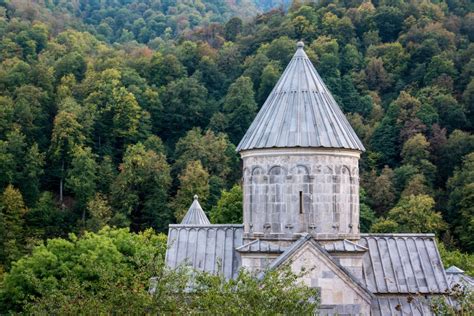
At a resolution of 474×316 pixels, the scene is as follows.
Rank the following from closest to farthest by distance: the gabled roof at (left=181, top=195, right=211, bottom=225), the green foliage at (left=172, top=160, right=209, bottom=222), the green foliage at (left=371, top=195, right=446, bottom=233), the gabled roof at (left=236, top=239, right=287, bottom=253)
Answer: the gabled roof at (left=236, top=239, right=287, bottom=253) < the gabled roof at (left=181, top=195, right=211, bottom=225) < the green foliage at (left=371, top=195, right=446, bottom=233) < the green foliage at (left=172, top=160, right=209, bottom=222)

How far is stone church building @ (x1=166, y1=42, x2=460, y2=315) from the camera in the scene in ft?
69.4

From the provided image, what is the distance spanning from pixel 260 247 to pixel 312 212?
156 cm

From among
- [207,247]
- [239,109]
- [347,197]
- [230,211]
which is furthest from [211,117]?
[347,197]

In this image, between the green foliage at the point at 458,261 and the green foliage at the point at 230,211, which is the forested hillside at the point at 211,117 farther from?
the green foliage at the point at 458,261

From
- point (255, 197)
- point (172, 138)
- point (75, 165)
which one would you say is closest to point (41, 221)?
point (75, 165)

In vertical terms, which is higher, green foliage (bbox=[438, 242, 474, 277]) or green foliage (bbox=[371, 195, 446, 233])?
green foliage (bbox=[371, 195, 446, 233])

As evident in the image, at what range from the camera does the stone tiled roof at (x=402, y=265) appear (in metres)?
21.2

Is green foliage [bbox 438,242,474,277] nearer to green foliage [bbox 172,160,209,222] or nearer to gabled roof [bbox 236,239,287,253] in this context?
gabled roof [bbox 236,239,287,253]

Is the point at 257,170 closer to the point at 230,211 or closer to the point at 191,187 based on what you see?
the point at 230,211

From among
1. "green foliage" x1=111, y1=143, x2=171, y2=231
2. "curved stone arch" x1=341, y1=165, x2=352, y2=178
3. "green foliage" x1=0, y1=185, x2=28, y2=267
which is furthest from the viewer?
"green foliage" x1=111, y1=143, x2=171, y2=231

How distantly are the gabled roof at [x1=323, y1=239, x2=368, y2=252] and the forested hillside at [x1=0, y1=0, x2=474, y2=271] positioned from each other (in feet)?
70.1

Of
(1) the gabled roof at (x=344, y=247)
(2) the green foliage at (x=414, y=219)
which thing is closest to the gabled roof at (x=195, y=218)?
(1) the gabled roof at (x=344, y=247)

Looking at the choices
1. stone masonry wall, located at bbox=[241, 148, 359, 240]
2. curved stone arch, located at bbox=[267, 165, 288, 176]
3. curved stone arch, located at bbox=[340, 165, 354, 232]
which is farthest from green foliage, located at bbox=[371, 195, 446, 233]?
curved stone arch, located at bbox=[267, 165, 288, 176]

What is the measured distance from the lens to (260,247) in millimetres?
21266
